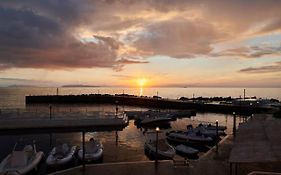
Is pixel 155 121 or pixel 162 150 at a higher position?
pixel 155 121

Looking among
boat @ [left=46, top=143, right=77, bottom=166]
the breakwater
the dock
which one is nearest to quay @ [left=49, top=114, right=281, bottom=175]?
the dock

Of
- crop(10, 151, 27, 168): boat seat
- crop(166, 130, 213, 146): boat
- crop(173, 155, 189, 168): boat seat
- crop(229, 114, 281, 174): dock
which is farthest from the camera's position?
crop(166, 130, 213, 146): boat

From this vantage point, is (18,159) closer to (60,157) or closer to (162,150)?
(60,157)

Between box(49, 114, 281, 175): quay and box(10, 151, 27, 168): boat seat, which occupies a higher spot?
box(49, 114, 281, 175): quay

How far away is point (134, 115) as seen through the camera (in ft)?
275

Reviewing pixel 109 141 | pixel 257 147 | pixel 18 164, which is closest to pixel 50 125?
pixel 109 141

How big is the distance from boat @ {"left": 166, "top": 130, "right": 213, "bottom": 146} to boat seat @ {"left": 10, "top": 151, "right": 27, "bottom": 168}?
25.8m

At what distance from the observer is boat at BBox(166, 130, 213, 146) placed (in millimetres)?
49000

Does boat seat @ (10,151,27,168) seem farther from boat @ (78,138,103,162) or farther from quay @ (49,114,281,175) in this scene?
quay @ (49,114,281,175)

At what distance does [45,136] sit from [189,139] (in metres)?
23.2

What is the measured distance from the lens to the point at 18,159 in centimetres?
3058

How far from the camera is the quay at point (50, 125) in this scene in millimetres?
57562

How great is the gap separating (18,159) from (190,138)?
26713 millimetres

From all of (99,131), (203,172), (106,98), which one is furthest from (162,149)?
(106,98)
